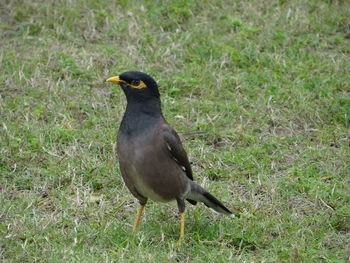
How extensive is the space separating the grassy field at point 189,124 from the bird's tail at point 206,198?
0.47ft

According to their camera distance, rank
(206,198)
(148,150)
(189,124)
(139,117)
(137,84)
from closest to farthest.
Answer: (148,150) → (139,117) → (137,84) → (206,198) → (189,124)

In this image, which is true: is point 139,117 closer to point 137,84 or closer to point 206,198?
point 137,84

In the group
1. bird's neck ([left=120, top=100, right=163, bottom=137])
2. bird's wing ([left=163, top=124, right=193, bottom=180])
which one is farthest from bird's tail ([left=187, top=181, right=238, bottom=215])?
bird's neck ([left=120, top=100, right=163, bottom=137])

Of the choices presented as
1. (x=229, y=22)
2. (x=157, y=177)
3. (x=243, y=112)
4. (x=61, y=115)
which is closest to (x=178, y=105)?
(x=243, y=112)

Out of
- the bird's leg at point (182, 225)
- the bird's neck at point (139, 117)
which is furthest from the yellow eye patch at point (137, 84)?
the bird's leg at point (182, 225)

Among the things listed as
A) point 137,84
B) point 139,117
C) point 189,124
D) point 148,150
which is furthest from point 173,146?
point 189,124

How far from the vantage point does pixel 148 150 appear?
6.07 meters

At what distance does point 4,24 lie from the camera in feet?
35.5

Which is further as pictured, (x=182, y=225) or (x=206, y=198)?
(x=206, y=198)

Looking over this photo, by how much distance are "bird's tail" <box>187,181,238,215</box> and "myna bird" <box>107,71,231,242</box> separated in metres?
0.15

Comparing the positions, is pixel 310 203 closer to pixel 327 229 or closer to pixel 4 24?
pixel 327 229

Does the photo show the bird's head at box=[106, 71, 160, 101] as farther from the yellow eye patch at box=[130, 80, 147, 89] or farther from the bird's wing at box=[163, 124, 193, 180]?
the bird's wing at box=[163, 124, 193, 180]

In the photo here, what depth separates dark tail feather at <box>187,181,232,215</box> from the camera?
21.7ft

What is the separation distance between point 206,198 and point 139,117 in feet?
3.61
